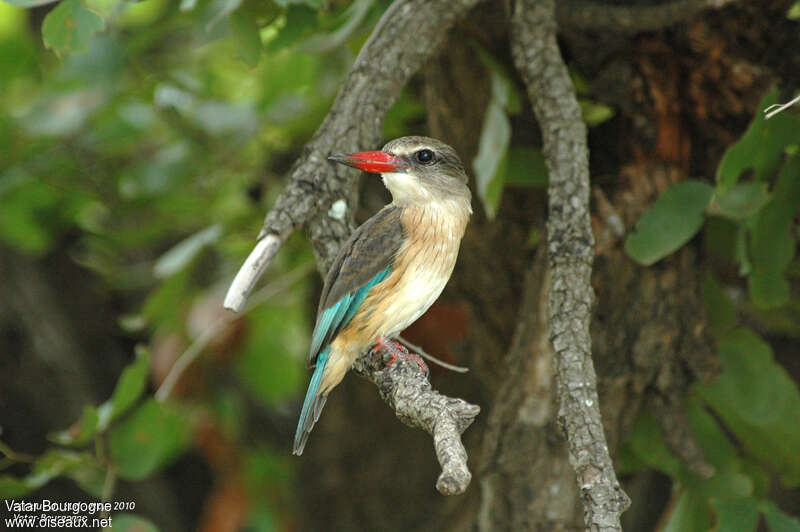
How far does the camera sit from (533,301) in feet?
9.66

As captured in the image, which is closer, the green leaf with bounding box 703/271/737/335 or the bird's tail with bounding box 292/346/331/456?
the bird's tail with bounding box 292/346/331/456

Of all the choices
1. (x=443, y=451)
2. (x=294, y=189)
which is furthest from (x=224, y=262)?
(x=443, y=451)

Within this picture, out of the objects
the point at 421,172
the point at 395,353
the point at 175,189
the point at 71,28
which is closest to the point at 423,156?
the point at 421,172

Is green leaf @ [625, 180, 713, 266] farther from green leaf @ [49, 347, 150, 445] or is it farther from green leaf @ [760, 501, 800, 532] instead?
green leaf @ [49, 347, 150, 445]

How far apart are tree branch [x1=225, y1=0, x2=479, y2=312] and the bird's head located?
0.12 m

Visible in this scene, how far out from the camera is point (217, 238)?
3.60 meters

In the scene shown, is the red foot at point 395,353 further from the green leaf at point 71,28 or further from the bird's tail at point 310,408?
the green leaf at point 71,28

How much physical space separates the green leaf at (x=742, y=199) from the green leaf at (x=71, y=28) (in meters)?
1.74

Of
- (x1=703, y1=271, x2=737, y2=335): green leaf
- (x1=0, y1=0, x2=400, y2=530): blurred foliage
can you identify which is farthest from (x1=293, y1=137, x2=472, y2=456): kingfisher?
(x1=703, y1=271, x2=737, y2=335): green leaf

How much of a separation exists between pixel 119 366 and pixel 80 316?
1.17ft

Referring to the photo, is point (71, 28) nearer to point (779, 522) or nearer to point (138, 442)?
point (138, 442)

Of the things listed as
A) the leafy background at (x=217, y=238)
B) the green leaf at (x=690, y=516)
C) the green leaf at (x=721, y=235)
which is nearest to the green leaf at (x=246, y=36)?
the leafy background at (x=217, y=238)

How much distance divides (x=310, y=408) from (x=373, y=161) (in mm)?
674

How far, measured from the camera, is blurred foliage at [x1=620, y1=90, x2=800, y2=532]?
8.34 feet
